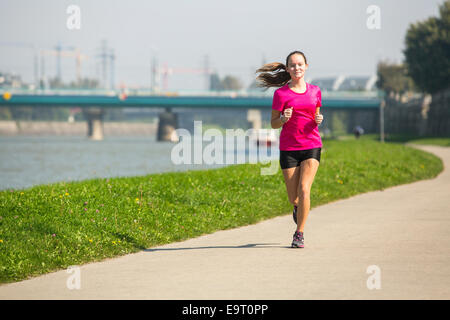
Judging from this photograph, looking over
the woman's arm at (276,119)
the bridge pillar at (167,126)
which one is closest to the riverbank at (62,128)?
the bridge pillar at (167,126)

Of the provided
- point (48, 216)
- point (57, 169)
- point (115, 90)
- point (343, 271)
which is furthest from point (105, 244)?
point (115, 90)

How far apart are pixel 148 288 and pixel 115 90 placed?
92003 mm

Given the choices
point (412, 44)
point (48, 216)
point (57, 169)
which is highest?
point (412, 44)

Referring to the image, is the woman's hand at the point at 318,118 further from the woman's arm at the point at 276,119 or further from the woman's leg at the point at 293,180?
the woman's leg at the point at 293,180

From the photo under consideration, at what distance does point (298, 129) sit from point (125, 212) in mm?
3376

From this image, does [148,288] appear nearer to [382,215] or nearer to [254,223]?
[254,223]

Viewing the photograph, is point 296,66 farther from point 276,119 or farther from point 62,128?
point 62,128

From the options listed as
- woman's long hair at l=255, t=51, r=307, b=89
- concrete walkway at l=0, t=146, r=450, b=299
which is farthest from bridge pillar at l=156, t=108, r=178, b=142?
woman's long hair at l=255, t=51, r=307, b=89

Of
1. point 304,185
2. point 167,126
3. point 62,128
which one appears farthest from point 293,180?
point 62,128

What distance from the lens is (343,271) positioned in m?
7.93

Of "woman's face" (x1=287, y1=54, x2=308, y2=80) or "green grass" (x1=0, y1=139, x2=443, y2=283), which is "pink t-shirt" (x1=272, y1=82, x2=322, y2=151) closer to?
"woman's face" (x1=287, y1=54, x2=308, y2=80)

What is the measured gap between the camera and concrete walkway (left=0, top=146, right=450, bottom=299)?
6.96m

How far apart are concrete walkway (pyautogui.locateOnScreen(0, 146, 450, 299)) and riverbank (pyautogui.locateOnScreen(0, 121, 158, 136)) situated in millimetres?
150467

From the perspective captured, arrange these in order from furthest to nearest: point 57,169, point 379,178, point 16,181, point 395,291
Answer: point 57,169, point 16,181, point 379,178, point 395,291
